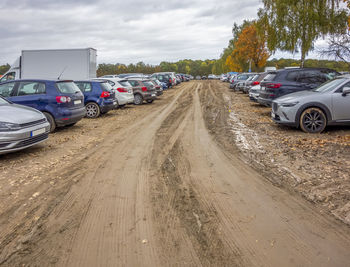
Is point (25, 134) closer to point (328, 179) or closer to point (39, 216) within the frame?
point (39, 216)

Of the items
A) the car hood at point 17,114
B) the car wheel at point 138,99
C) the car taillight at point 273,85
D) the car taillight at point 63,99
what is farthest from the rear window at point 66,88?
the car wheel at point 138,99

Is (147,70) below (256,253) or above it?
above

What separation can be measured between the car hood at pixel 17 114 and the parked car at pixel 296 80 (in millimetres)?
8826

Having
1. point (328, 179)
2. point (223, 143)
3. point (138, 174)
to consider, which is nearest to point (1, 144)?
point (138, 174)

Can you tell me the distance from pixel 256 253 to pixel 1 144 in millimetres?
5510

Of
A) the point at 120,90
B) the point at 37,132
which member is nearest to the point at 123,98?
the point at 120,90

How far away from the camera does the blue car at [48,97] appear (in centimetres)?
953

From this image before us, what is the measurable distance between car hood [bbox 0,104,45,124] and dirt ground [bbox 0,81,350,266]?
81cm

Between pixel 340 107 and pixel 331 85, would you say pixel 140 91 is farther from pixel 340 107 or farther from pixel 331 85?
pixel 340 107

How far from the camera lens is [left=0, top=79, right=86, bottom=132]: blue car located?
31.3 ft

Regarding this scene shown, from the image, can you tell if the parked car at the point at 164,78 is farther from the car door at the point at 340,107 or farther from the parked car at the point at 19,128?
the parked car at the point at 19,128

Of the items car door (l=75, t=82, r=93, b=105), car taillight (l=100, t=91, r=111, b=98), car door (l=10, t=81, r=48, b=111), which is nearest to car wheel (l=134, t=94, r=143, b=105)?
car taillight (l=100, t=91, r=111, b=98)

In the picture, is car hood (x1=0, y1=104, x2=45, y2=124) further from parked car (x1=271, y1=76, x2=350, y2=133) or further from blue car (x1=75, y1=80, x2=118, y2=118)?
parked car (x1=271, y1=76, x2=350, y2=133)

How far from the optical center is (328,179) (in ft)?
16.9
